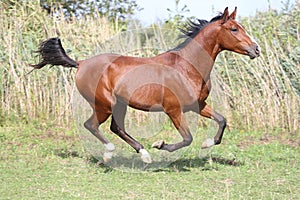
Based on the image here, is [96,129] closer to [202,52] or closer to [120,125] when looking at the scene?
[120,125]

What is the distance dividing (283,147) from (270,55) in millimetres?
2163

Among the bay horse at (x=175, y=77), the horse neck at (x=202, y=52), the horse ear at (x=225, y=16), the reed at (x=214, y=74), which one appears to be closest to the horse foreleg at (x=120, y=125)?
the bay horse at (x=175, y=77)

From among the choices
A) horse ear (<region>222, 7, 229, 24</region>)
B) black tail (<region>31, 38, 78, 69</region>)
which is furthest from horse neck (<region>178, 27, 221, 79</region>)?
black tail (<region>31, 38, 78, 69</region>)

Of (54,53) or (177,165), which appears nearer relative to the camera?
(177,165)

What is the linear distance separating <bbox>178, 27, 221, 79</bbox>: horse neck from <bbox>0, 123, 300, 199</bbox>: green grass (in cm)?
124

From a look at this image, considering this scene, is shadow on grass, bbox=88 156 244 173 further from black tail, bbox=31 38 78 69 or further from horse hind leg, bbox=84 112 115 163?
black tail, bbox=31 38 78 69

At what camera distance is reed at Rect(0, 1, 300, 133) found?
29.1 ft

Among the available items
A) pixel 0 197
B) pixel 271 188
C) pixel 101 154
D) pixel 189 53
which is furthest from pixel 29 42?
pixel 271 188

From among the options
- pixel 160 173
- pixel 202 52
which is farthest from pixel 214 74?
pixel 160 173

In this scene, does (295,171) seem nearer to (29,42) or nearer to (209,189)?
(209,189)

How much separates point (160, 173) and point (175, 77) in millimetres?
1142

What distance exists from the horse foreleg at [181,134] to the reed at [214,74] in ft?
8.98

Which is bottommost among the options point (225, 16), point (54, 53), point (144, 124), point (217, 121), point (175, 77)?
point (144, 124)

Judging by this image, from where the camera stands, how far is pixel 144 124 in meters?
8.47
